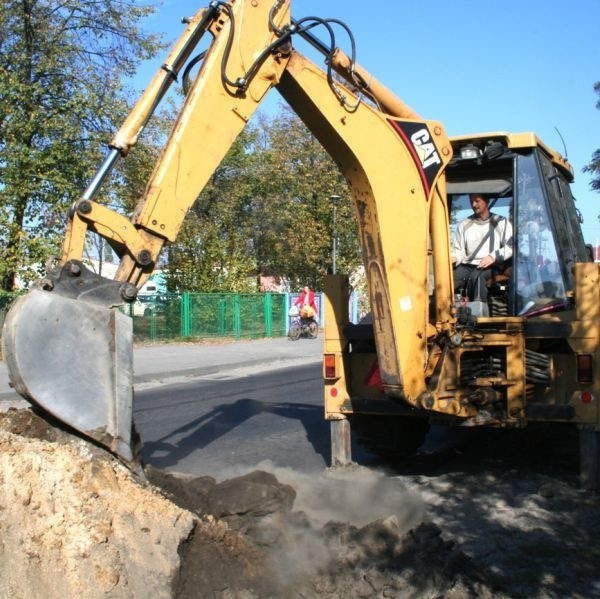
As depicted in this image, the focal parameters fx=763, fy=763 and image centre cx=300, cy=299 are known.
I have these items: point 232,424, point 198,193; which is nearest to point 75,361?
point 198,193

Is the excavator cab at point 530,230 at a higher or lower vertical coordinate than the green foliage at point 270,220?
lower

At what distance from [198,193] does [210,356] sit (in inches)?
633

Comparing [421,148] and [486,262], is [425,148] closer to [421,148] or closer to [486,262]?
[421,148]

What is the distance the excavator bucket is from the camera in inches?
148

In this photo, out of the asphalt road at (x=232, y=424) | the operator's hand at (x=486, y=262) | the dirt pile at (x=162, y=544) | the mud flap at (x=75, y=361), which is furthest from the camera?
the asphalt road at (x=232, y=424)

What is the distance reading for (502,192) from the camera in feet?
22.1

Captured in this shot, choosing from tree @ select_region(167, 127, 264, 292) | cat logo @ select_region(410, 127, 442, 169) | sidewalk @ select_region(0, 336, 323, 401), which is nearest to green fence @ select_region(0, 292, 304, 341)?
sidewalk @ select_region(0, 336, 323, 401)

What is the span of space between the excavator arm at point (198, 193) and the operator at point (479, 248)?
2.55 ft

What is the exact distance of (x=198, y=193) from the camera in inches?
175

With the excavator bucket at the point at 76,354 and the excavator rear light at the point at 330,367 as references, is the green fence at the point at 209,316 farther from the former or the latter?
the excavator bucket at the point at 76,354

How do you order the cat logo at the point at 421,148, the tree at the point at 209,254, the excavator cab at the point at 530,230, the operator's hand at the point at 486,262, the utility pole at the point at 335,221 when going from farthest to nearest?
the utility pole at the point at 335,221 → the tree at the point at 209,254 → the operator's hand at the point at 486,262 → the excavator cab at the point at 530,230 → the cat logo at the point at 421,148

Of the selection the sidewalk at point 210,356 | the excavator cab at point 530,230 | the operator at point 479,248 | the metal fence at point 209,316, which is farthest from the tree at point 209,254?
the excavator cab at point 530,230

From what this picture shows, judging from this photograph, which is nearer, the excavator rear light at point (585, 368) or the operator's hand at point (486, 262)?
the excavator rear light at point (585, 368)

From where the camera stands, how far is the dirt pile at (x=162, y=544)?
11.0 ft
